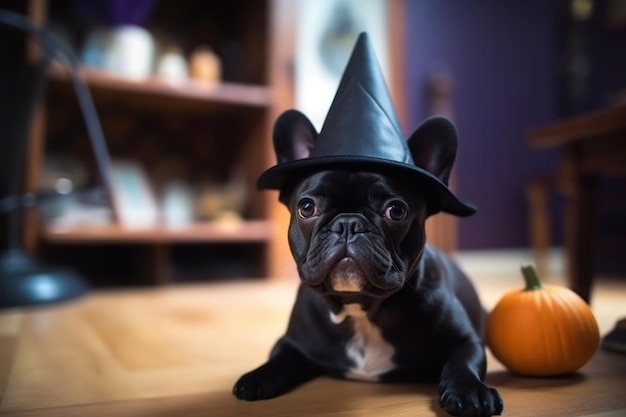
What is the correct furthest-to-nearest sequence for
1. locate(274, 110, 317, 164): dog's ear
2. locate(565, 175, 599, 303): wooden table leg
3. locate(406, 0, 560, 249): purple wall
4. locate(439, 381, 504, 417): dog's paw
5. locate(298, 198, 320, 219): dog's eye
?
locate(406, 0, 560, 249): purple wall
locate(565, 175, 599, 303): wooden table leg
locate(274, 110, 317, 164): dog's ear
locate(298, 198, 320, 219): dog's eye
locate(439, 381, 504, 417): dog's paw

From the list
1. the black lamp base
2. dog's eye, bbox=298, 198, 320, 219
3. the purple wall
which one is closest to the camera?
dog's eye, bbox=298, 198, 320, 219

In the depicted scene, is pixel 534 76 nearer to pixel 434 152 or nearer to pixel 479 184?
pixel 479 184

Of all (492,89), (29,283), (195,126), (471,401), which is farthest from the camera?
(492,89)

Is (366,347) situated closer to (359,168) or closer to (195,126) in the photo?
(359,168)

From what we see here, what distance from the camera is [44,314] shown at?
152 cm

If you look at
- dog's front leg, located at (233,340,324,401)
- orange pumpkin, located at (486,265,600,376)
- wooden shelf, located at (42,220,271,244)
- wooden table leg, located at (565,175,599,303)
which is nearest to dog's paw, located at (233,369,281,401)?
dog's front leg, located at (233,340,324,401)

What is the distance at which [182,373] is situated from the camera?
965 mm

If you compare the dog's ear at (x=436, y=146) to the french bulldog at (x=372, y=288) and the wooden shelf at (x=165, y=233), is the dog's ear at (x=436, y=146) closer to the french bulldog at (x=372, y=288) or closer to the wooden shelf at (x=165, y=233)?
the french bulldog at (x=372, y=288)

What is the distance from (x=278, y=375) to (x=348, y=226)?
0.84 feet

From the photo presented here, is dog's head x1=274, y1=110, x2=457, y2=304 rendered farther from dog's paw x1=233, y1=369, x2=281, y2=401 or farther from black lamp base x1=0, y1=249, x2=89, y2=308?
black lamp base x1=0, y1=249, x2=89, y2=308

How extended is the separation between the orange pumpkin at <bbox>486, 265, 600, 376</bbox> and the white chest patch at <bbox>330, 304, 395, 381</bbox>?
0.20 meters

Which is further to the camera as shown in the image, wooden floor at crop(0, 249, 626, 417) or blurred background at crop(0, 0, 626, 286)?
blurred background at crop(0, 0, 626, 286)

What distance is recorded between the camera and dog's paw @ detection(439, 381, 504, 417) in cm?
66

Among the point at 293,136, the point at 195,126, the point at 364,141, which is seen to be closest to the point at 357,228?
the point at 364,141
